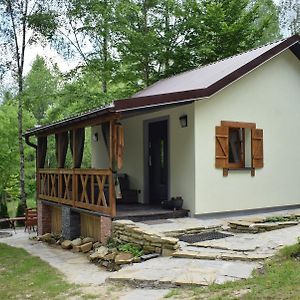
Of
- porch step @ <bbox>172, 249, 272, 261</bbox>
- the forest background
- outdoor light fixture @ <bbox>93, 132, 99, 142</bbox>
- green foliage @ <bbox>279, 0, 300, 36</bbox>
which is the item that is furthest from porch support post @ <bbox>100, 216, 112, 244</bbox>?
green foliage @ <bbox>279, 0, 300, 36</bbox>

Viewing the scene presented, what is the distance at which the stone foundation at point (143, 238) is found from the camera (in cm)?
658

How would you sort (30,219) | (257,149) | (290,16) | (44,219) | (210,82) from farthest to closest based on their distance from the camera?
1. (290,16)
2. (30,219)
3. (44,219)
4. (257,149)
5. (210,82)

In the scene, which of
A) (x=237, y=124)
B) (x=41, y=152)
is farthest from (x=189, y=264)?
(x=41, y=152)

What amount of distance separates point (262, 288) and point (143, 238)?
291cm

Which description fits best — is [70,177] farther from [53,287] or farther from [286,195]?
[286,195]

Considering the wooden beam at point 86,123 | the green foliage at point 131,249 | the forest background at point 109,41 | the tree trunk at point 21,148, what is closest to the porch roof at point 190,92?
the wooden beam at point 86,123

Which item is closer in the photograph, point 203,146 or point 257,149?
point 203,146

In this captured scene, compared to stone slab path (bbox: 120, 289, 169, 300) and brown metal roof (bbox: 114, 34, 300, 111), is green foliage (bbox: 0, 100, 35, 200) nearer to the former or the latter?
brown metal roof (bbox: 114, 34, 300, 111)

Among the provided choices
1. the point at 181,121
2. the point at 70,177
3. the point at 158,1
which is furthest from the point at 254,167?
the point at 158,1

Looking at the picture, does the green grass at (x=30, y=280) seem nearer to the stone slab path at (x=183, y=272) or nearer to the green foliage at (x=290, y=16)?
the stone slab path at (x=183, y=272)

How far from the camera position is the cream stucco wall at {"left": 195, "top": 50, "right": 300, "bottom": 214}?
30.0 ft

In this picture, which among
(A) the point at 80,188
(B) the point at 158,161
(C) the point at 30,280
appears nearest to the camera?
(C) the point at 30,280

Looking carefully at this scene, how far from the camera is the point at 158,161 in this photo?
35.6 ft

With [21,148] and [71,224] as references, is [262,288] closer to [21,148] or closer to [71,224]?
[71,224]
